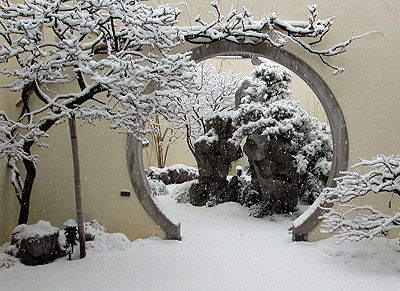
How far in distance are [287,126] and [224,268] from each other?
448 cm

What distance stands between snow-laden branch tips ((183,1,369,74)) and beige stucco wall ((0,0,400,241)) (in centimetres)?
17

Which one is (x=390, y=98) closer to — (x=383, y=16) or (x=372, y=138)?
(x=372, y=138)

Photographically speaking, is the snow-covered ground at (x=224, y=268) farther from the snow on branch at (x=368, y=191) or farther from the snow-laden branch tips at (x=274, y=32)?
the snow-laden branch tips at (x=274, y=32)

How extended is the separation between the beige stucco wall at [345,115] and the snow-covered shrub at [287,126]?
277cm

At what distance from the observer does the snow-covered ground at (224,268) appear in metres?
4.50

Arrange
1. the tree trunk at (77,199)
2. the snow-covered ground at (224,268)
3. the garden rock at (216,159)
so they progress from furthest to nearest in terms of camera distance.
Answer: the garden rock at (216,159) → the tree trunk at (77,199) → the snow-covered ground at (224,268)

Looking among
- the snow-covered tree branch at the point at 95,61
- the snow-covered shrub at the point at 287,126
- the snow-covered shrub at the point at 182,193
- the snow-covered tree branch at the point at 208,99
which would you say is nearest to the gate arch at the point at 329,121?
the snow-covered tree branch at the point at 95,61

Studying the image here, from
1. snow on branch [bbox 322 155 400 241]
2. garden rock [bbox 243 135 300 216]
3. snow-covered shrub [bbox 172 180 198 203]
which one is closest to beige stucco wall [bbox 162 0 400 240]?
snow on branch [bbox 322 155 400 241]

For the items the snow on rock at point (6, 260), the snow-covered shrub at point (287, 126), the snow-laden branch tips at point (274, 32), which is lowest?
the snow on rock at point (6, 260)

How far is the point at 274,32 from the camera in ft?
20.4

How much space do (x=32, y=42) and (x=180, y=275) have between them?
2.86 metres

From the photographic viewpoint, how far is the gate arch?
246 inches

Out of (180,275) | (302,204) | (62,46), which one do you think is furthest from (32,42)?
(302,204)

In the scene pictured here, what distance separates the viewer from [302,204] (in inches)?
380
